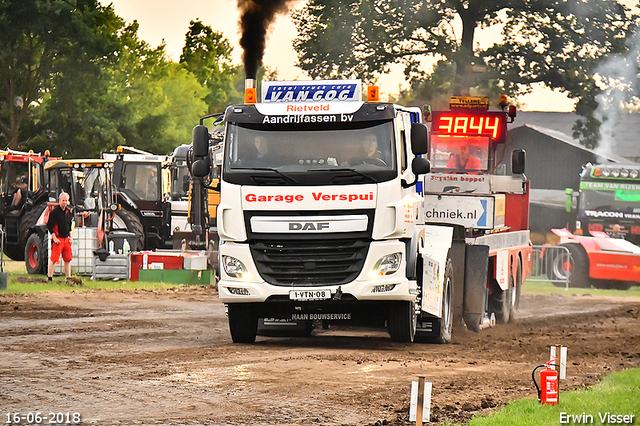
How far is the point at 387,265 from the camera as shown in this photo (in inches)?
536

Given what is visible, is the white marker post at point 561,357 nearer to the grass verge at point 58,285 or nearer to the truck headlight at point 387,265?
the truck headlight at point 387,265

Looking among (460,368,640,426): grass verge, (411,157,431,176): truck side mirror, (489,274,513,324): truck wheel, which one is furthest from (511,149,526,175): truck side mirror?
(460,368,640,426): grass verge

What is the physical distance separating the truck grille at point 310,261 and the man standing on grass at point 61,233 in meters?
11.4

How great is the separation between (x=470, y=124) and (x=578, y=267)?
1003 centimetres

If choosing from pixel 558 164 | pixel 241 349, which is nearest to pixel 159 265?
pixel 241 349

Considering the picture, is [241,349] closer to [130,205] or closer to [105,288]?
[105,288]

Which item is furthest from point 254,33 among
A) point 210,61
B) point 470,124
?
point 210,61

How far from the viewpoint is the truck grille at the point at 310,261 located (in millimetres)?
13555

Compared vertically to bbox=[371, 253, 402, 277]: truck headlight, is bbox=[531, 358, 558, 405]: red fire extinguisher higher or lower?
lower

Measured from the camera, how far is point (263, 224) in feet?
44.2

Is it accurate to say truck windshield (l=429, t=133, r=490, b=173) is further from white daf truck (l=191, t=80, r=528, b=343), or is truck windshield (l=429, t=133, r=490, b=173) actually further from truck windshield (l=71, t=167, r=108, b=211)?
truck windshield (l=71, t=167, r=108, b=211)

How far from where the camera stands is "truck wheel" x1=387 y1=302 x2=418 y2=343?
46.4 feet

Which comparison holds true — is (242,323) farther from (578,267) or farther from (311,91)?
(578,267)

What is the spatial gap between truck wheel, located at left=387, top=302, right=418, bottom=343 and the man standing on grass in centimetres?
1155
